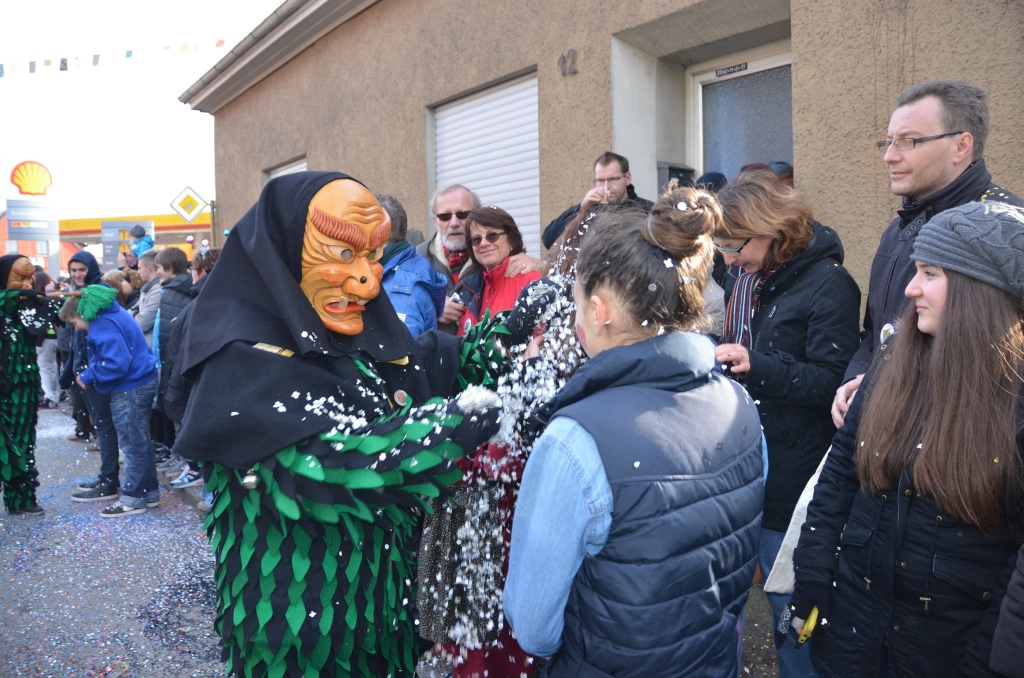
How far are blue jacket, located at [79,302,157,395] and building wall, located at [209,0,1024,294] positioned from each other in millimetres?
3152

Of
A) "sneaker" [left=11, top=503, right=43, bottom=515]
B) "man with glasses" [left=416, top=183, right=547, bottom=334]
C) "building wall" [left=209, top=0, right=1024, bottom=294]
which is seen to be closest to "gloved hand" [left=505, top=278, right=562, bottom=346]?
"man with glasses" [left=416, top=183, right=547, bottom=334]

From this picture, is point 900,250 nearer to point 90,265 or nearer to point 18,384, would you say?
point 18,384

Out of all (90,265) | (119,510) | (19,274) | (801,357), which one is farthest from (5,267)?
(801,357)

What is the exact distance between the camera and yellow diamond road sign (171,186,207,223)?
480 inches

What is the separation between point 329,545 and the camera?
1914 mm

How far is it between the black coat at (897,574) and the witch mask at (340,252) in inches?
52.8

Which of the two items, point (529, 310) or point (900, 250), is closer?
point (529, 310)

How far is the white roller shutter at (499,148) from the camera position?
6.68 meters

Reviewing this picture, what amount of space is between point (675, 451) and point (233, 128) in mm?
13345

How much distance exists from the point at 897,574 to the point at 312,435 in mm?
1412

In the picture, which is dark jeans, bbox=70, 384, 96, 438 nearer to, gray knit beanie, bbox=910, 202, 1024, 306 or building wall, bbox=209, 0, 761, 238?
building wall, bbox=209, 0, 761, 238

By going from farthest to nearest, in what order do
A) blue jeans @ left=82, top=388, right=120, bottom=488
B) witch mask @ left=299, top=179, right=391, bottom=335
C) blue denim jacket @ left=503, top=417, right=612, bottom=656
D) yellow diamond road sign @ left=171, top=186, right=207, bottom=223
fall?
1. yellow diamond road sign @ left=171, top=186, right=207, bottom=223
2. blue jeans @ left=82, top=388, right=120, bottom=488
3. witch mask @ left=299, top=179, right=391, bottom=335
4. blue denim jacket @ left=503, top=417, right=612, bottom=656

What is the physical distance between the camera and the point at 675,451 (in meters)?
1.47

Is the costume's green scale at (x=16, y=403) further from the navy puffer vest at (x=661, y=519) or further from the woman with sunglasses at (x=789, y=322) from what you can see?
the navy puffer vest at (x=661, y=519)
